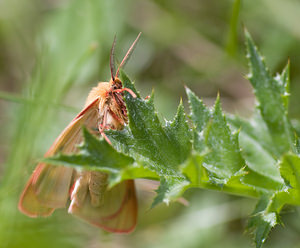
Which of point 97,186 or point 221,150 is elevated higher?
point 221,150

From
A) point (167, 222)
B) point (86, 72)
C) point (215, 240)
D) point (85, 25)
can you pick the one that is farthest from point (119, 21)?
point (215, 240)

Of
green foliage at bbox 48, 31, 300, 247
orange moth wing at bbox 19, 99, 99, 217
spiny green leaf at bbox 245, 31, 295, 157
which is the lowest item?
orange moth wing at bbox 19, 99, 99, 217

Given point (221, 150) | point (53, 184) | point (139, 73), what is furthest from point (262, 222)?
point (139, 73)

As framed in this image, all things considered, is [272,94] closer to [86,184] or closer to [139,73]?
[86,184]

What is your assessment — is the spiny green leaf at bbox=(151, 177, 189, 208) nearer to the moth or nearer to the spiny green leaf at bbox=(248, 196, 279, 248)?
the spiny green leaf at bbox=(248, 196, 279, 248)

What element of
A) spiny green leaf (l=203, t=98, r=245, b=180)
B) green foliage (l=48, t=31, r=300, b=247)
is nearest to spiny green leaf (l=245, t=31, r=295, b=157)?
green foliage (l=48, t=31, r=300, b=247)

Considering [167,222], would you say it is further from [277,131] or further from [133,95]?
[133,95]
